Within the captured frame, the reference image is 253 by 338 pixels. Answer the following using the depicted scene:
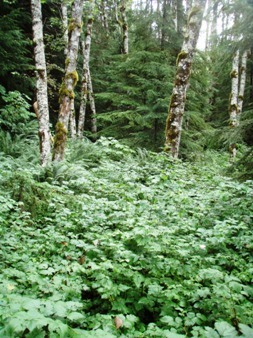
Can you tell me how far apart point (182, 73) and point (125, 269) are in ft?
21.6

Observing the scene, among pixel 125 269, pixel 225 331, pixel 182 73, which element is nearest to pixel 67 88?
pixel 182 73

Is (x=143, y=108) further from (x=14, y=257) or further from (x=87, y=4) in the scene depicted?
(x=14, y=257)

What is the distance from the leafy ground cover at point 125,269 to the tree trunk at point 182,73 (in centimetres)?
340

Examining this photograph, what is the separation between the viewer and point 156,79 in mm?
10953

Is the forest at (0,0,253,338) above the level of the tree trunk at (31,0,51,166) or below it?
below

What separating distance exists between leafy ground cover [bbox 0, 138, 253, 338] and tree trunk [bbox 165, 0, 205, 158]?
340 cm

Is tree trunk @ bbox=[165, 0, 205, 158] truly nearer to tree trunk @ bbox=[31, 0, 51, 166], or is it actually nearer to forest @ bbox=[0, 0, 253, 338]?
forest @ bbox=[0, 0, 253, 338]

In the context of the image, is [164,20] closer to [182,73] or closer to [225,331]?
[182,73]

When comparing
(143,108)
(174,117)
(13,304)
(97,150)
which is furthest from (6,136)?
(13,304)

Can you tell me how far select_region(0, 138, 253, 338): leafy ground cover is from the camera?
2.21 meters

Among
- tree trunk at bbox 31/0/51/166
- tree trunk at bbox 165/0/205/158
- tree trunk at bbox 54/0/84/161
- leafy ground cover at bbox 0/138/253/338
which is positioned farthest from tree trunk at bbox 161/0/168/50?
leafy ground cover at bbox 0/138/253/338

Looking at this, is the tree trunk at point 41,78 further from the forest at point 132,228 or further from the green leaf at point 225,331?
the green leaf at point 225,331

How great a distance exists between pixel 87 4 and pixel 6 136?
655 cm

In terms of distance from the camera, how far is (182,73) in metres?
8.12
